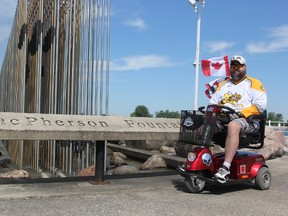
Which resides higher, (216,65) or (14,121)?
(216,65)

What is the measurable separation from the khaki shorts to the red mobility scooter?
0.08 meters

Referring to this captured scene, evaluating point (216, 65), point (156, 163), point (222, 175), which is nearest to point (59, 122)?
point (222, 175)

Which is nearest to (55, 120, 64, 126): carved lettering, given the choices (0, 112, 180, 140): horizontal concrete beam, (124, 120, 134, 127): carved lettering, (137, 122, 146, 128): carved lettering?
(0, 112, 180, 140): horizontal concrete beam

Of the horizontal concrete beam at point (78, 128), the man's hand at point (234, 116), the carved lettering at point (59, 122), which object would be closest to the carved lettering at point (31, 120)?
the horizontal concrete beam at point (78, 128)

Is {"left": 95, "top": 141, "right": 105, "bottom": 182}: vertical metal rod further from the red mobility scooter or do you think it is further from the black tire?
the black tire

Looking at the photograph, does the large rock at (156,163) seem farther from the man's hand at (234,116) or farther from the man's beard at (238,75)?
the man's hand at (234,116)

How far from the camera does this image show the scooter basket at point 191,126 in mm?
4930

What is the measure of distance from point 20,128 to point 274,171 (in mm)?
4741

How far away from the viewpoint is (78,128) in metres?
5.11

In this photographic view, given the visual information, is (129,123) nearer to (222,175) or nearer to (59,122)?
(59,122)

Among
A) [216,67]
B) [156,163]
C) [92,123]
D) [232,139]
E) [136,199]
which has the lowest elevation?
[156,163]

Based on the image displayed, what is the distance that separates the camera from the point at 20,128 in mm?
4703

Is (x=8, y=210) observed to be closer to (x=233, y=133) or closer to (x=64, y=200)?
(x=64, y=200)

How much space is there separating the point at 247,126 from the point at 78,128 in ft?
7.18
